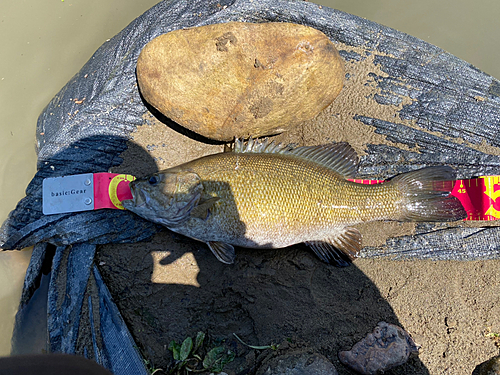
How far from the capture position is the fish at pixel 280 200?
265 centimetres

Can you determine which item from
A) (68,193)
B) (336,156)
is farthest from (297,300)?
(68,193)

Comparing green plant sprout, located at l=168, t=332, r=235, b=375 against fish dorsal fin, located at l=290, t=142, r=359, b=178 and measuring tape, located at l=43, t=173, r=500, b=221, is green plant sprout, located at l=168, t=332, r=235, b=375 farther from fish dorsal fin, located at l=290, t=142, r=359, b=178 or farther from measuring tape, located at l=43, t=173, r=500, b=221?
fish dorsal fin, located at l=290, t=142, r=359, b=178

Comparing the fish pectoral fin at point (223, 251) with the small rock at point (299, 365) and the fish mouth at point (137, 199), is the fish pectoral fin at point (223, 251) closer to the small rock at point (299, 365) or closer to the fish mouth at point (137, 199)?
the fish mouth at point (137, 199)

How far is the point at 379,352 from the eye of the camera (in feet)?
8.58

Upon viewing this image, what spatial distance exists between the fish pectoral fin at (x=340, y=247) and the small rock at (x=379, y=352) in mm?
657

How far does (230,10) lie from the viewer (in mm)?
3125

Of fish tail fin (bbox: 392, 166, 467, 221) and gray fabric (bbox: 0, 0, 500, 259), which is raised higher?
gray fabric (bbox: 0, 0, 500, 259)

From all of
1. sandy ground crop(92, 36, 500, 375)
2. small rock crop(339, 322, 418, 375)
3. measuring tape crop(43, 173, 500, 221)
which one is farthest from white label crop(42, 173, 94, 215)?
small rock crop(339, 322, 418, 375)

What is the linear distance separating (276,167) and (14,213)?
2.54 m

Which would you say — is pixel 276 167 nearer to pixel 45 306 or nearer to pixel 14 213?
pixel 14 213

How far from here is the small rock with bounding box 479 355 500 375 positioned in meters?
2.58

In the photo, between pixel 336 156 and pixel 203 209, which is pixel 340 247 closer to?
pixel 336 156

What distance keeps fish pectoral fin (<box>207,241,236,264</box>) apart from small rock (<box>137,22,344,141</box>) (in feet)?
3.49

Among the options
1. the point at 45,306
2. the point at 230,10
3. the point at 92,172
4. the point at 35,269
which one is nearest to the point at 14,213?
the point at 35,269
